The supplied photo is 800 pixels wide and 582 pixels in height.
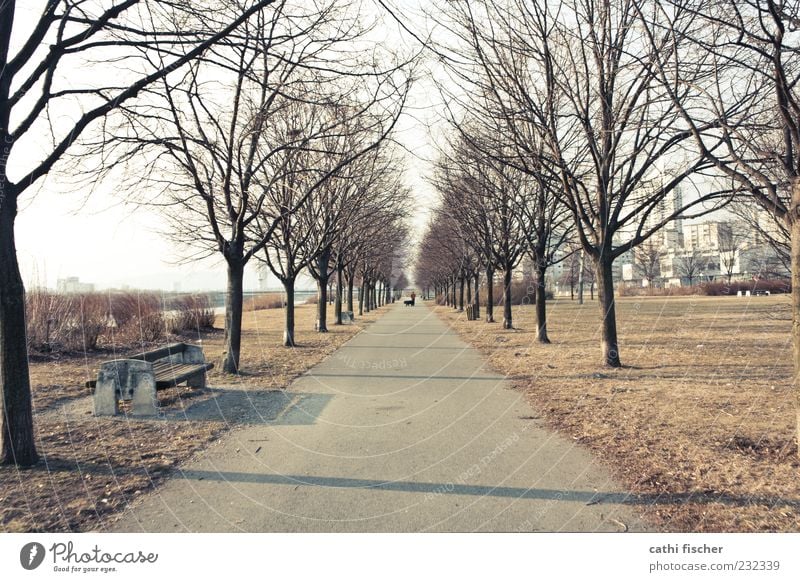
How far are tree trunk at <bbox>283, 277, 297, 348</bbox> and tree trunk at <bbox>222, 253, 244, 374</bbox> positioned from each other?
5175 mm

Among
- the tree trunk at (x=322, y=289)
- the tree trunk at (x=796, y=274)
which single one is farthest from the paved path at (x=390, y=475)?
the tree trunk at (x=322, y=289)

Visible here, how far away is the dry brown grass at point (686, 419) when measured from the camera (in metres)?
3.73

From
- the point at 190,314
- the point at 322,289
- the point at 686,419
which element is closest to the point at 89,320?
the point at 190,314

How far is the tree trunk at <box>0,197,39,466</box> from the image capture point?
191 inches

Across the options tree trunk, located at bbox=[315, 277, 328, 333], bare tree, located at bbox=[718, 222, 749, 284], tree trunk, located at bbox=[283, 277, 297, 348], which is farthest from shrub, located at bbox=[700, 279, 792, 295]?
tree trunk, located at bbox=[315, 277, 328, 333]

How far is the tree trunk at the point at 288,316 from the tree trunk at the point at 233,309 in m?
5.18

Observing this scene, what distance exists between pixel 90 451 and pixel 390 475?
3.07 meters

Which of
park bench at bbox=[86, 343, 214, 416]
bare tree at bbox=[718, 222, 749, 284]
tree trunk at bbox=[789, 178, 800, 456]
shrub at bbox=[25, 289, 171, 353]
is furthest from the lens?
shrub at bbox=[25, 289, 171, 353]

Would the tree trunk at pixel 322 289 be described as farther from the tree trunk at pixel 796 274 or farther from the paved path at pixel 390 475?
the tree trunk at pixel 796 274

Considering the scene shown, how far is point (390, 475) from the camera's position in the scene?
452cm

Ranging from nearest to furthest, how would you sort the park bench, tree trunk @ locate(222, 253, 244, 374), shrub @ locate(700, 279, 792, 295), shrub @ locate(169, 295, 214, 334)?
the park bench → tree trunk @ locate(222, 253, 244, 374) → shrub @ locate(700, 279, 792, 295) → shrub @ locate(169, 295, 214, 334)

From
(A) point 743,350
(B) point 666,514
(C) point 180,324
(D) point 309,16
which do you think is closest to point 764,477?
(B) point 666,514

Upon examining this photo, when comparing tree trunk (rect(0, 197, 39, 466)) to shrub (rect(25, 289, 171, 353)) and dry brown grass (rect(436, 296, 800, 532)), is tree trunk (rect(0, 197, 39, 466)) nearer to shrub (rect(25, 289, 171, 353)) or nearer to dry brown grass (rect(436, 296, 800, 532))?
dry brown grass (rect(436, 296, 800, 532))

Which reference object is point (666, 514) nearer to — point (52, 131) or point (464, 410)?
point (464, 410)
